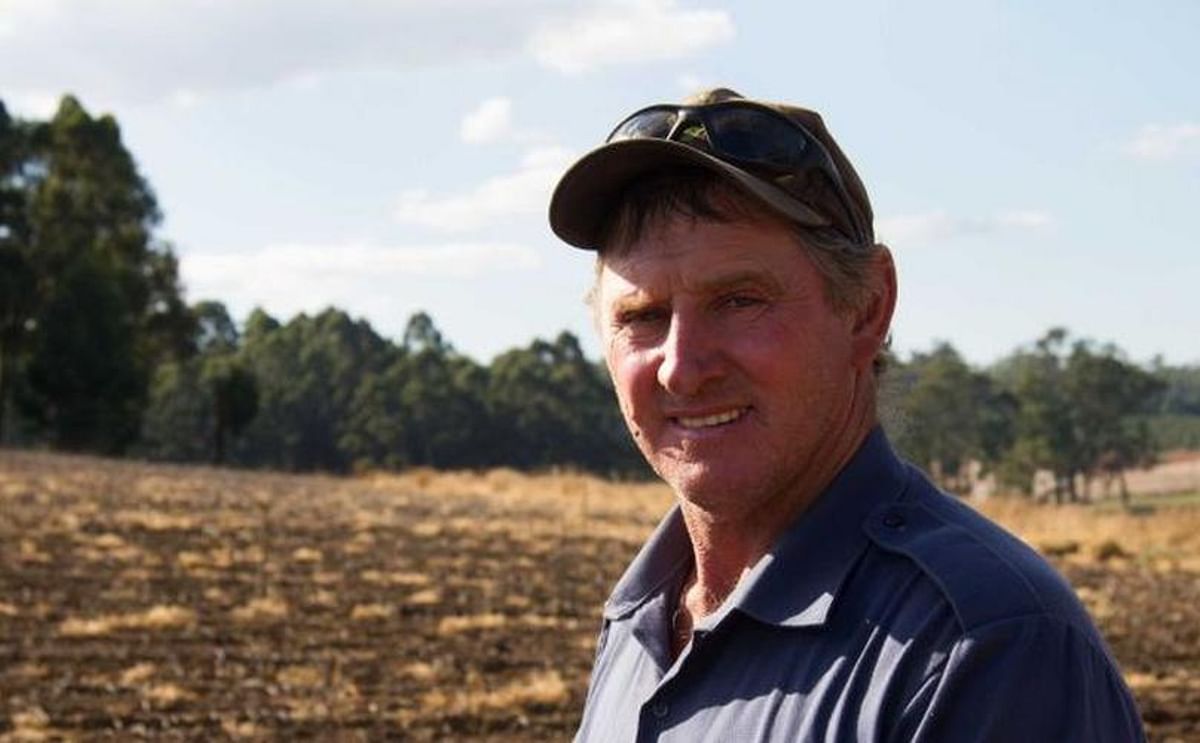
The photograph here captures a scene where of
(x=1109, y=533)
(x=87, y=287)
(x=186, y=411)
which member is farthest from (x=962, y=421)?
(x=1109, y=533)

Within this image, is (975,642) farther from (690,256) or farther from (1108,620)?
(1108,620)

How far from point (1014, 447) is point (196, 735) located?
192ft

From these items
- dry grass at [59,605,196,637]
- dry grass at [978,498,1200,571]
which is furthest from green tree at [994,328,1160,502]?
dry grass at [59,605,196,637]

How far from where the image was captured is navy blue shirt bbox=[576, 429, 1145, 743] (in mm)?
1684

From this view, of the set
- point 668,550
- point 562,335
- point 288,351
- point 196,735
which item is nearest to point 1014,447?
point 562,335

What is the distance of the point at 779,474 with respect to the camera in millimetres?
2023

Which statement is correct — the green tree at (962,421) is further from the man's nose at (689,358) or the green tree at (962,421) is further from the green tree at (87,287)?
the man's nose at (689,358)

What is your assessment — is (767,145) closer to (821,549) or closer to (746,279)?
(746,279)

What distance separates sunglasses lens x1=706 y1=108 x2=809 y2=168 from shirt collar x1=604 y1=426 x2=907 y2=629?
342mm

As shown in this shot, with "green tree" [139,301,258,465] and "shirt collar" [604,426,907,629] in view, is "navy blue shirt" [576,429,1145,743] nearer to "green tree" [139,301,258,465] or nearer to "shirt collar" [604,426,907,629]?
"shirt collar" [604,426,907,629]

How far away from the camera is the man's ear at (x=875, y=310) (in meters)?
2.10

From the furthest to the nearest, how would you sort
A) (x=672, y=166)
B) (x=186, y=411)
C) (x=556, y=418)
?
(x=556, y=418)
(x=186, y=411)
(x=672, y=166)

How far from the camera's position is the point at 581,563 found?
18.9 m

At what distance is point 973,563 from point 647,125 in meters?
0.66
